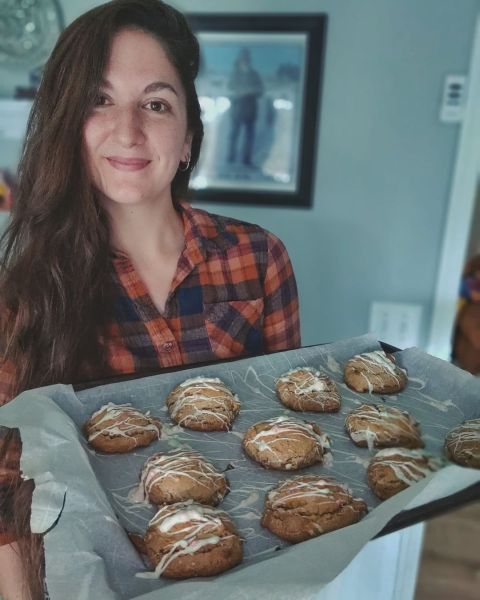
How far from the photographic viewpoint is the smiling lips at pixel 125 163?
1066 millimetres

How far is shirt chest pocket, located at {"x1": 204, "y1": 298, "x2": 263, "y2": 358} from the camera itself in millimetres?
1228

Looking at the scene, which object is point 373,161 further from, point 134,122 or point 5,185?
point 5,185

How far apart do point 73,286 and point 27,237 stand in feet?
0.43

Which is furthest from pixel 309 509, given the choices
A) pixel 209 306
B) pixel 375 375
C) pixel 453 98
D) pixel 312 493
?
pixel 453 98

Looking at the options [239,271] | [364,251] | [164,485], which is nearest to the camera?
[164,485]

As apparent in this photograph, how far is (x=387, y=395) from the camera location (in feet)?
3.86

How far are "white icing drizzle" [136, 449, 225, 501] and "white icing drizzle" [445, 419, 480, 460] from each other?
0.41 m

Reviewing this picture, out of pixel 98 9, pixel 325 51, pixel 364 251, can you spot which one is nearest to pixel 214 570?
pixel 98 9

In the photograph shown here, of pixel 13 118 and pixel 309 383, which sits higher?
pixel 13 118

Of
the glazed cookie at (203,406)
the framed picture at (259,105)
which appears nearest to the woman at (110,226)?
the glazed cookie at (203,406)

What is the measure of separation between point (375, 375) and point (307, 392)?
0.53 ft

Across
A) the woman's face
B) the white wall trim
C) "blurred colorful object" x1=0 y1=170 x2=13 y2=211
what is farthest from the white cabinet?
the white wall trim

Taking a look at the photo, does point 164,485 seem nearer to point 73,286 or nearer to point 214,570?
point 214,570

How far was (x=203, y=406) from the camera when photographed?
1.04m
